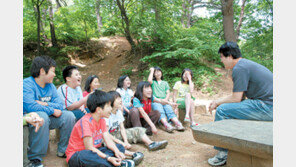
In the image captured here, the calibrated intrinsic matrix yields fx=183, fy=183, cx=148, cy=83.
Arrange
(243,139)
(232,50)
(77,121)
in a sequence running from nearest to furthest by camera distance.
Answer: (243,139) < (232,50) < (77,121)

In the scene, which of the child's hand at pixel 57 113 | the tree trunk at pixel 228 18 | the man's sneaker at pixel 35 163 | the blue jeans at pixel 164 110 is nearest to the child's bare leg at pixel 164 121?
the blue jeans at pixel 164 110

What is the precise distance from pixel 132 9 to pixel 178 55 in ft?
10.4

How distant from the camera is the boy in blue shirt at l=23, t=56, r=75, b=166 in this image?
2.03 metres

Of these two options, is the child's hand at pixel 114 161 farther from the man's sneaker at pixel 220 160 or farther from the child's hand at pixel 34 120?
the man's sneaker at pixel 220 160

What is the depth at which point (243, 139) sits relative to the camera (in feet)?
5.31

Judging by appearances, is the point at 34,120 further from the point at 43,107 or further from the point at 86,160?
the point at 86,160

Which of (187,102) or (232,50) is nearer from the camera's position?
(232,50)

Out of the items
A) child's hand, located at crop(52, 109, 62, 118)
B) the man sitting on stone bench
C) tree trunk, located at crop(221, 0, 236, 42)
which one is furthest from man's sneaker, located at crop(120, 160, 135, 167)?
tree trunk, located at crop(221, 0, 236, 42)

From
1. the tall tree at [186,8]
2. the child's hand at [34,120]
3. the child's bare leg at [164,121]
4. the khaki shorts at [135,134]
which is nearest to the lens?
the child's hand at [34,120]

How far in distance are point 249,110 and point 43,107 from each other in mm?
2437

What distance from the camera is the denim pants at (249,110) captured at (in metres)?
2.11

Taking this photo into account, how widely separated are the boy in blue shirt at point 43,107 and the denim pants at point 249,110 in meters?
1.99

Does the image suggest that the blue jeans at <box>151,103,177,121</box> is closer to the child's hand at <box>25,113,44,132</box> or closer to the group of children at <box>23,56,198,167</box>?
the group of children at <box>23,56,198,167</box>

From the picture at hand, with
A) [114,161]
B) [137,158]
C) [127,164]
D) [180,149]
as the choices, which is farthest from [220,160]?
[114,161]
